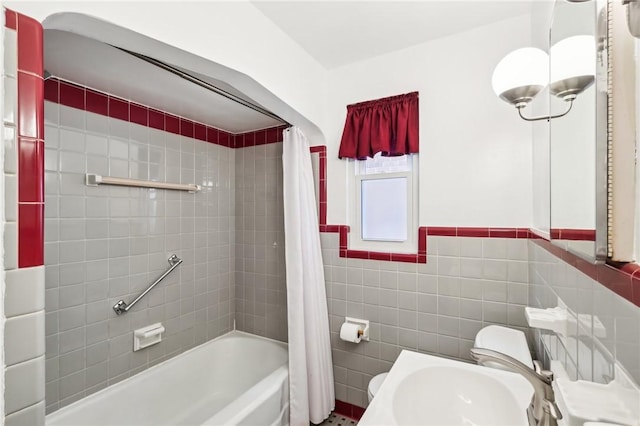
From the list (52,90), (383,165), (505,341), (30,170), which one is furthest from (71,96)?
(505,341)

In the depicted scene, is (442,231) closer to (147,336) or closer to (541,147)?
(541,147)

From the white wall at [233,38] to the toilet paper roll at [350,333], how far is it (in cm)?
140

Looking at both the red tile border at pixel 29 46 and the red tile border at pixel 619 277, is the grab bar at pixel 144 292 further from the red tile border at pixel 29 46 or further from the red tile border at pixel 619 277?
the red tile border at pixel 619 277

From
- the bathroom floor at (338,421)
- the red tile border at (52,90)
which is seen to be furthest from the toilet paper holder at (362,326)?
the red tile border at (52,90)

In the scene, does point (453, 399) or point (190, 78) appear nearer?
point (453, 399)

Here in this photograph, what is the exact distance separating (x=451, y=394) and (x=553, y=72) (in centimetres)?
116

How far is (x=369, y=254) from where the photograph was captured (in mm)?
2031

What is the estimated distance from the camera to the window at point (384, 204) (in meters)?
1.96

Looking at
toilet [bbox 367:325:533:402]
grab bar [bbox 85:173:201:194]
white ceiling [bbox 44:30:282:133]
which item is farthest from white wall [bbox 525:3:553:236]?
grab bar [bbox 85:173:201:194]

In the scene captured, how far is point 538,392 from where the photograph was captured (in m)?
0.70

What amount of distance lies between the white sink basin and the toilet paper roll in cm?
78

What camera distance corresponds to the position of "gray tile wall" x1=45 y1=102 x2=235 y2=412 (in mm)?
1627

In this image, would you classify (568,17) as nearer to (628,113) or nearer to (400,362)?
(628,113)

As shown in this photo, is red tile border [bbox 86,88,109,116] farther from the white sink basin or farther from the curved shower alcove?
the white sink basin
